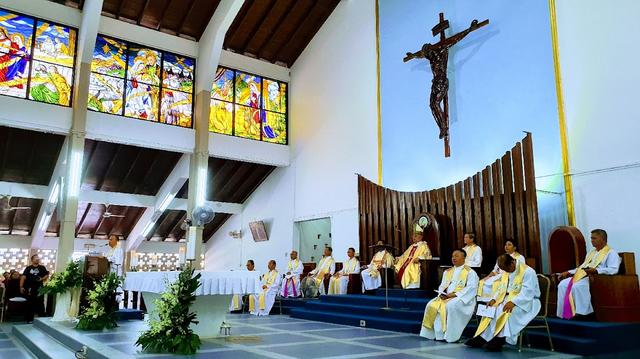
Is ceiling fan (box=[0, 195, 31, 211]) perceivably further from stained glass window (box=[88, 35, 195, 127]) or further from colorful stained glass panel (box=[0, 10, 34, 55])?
colorful stained glass panel (box=[0, 10, 34, 55])

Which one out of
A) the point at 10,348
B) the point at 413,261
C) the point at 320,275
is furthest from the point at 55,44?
the point at 413,261

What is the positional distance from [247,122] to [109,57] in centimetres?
373

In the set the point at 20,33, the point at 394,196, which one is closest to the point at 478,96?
the point at 394,196

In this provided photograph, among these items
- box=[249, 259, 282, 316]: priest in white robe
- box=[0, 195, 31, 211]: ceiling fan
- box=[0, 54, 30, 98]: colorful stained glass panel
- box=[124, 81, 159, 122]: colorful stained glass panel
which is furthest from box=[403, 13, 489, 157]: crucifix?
box=[0, 195, 31, 211]: ceiling fan

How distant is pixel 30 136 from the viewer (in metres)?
11.4

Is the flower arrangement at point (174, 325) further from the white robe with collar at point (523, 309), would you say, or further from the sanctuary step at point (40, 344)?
the white robe with collar at point (523, 309)

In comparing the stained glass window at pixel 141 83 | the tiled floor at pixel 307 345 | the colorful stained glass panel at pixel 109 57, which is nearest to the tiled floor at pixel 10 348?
the tiled floor at pixel 307 345

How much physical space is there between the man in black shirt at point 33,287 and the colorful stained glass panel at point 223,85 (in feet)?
19.2

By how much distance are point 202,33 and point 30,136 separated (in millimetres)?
4761

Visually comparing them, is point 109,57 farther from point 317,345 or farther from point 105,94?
point 317,345

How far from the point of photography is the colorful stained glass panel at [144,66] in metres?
12.1

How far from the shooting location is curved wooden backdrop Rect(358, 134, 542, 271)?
7.39 m

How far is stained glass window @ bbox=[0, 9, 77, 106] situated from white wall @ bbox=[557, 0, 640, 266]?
1004 cm

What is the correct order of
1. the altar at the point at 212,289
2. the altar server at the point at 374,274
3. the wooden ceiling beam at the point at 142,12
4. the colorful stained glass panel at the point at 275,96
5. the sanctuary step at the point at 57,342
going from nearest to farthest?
the sanctuary step at the point at 57,342
the altar at the point at 212,289
the altar server at the point at 374,274
the wooden ceiling beam at the point at 142,12
the colorful stained glass panel at the point at 275,96
